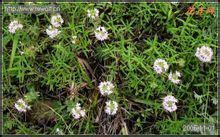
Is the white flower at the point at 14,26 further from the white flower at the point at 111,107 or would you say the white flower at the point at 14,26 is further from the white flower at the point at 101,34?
the white flower at the point at 111,107

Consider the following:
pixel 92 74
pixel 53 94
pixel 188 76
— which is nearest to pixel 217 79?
pixel 188 76

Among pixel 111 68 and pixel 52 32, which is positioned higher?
pixel 52 32

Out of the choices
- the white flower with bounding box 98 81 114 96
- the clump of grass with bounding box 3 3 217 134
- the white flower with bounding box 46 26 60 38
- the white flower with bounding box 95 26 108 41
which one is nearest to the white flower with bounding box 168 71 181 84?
the clump of grass with bounding box 3 3 217 134

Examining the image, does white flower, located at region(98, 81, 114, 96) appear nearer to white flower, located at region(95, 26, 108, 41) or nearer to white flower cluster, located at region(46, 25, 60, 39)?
white flower, located at region(95, 26, 108, 41)

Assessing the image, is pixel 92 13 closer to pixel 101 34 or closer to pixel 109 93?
pixel 101 34

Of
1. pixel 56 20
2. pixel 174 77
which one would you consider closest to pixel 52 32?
pixel 56 20

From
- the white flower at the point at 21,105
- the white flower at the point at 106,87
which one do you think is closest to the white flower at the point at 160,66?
the white flower at the point at 106,87
